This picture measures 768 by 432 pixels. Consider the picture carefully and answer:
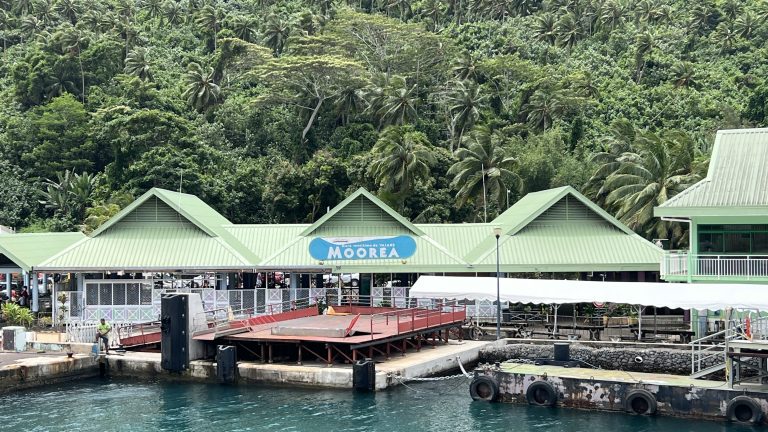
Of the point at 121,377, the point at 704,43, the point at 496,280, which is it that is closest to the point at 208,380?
the point at 121,377

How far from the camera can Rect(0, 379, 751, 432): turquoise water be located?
28312 millimetres

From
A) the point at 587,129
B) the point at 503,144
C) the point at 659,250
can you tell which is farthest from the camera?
the point at 587,129

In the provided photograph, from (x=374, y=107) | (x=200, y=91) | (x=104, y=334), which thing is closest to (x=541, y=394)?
(x=104, y=334)

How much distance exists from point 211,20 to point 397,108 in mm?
43253

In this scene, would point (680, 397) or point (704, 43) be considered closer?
point (680, 397)

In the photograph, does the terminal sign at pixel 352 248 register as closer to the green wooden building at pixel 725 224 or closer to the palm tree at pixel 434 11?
the green wooden building at pixel 725 224

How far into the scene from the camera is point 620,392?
97.1 feet

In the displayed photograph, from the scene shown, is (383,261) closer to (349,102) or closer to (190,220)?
(190,220)

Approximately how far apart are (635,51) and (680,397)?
84118 millimetres

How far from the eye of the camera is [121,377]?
36.4m

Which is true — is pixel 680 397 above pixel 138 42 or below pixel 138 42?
below

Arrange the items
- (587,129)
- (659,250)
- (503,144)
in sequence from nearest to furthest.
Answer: (659,250) → (503,144) → (587,129)

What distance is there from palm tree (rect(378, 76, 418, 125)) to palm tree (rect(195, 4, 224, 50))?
38.1m

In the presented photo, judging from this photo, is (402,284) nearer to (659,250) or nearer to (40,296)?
(659,250)
